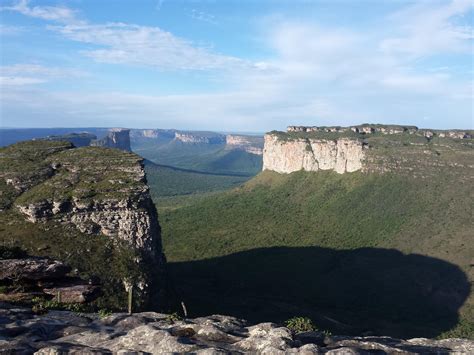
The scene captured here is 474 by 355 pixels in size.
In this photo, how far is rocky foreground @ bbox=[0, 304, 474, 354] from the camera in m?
15.8

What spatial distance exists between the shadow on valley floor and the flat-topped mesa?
67.6m

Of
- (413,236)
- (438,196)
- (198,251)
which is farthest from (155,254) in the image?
(438,196)

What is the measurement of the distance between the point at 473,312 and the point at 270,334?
7639 cm

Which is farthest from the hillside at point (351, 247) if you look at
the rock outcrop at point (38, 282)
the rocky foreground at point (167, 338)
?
the rocky foreground at point (167, 338)

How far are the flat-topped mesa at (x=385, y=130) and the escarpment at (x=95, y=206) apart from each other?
11618cm

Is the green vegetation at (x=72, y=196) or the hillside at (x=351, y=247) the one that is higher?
the green vegetation at (x=72, y=196)

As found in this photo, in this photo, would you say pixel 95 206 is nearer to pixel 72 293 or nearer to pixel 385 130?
pixel 72 293

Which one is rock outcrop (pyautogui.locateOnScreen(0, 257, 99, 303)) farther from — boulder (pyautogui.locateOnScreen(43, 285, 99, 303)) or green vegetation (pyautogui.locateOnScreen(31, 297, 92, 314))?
green vegetation (pyautogui.locateOnScreen(31, 297, 92, 314))

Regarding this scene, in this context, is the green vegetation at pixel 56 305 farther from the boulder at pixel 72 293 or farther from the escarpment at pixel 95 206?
the escarpment at pixel 95 206

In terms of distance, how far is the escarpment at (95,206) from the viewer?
57.3 m

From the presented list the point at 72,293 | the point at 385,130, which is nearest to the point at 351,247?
the point at 385,130

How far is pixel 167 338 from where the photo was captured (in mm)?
16406

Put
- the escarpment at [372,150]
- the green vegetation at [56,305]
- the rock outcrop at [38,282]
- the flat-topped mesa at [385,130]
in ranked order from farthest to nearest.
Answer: the flat-topped mesa at [385,130], the escarpment at [372,150], the rock outcrop at [38,282], the green vegetation at [56,305]

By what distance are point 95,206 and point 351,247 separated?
66.9m
